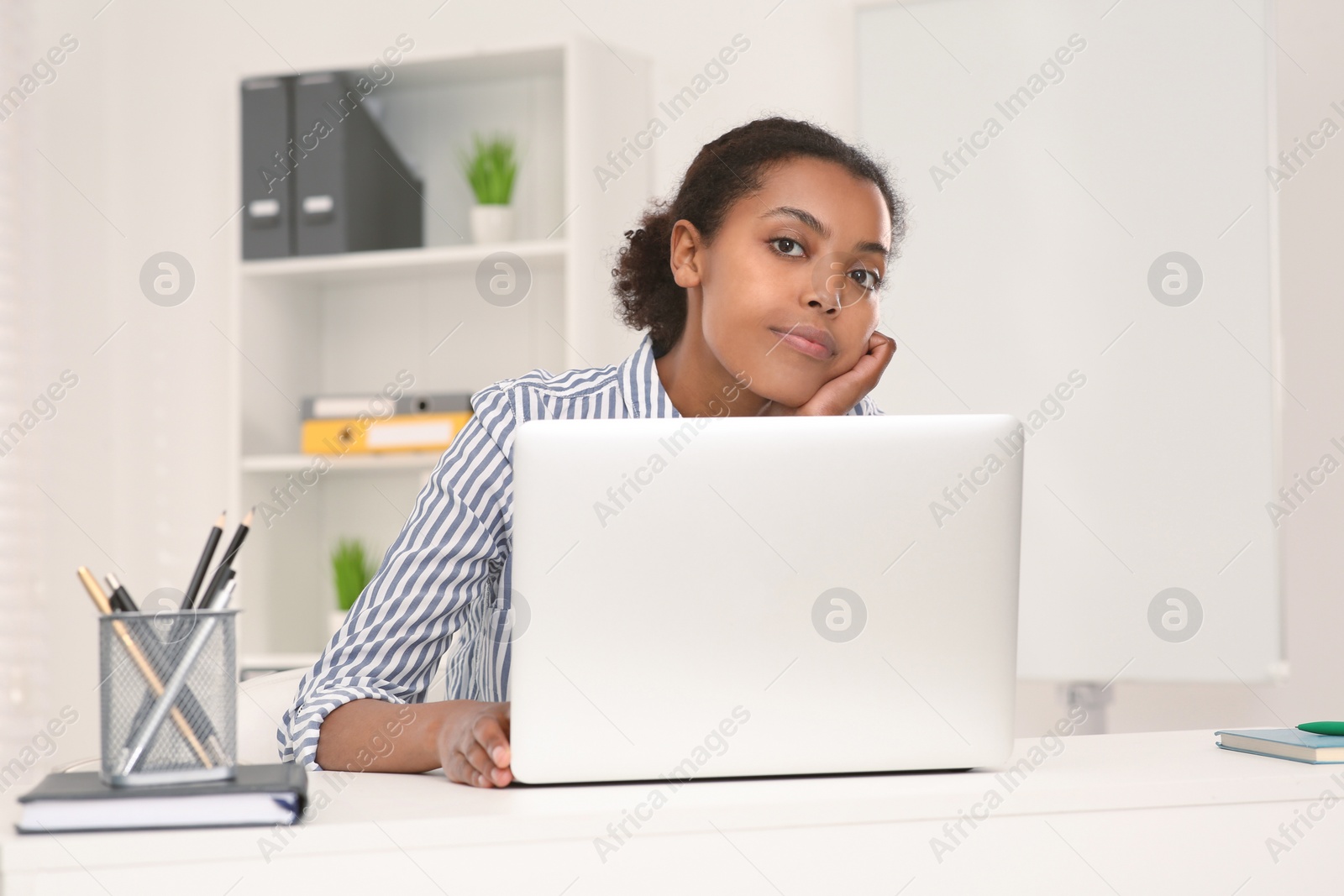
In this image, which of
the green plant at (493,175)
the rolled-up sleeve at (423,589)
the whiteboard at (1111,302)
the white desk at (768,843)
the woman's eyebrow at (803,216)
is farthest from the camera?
the green plant at (493,175)

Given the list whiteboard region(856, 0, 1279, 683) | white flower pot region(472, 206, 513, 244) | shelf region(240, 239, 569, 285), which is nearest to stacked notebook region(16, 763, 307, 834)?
whiteboard region(856, 0, 1279, 683)

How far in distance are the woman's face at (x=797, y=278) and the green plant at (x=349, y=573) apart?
1.64 metres

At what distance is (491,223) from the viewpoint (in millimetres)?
2869

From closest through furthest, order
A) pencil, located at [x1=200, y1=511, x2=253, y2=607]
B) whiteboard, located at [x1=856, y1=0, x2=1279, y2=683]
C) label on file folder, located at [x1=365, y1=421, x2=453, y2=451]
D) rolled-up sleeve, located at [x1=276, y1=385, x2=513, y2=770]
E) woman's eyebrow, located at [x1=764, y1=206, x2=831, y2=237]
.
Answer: pencil, located at [x1=200, y1=511, x2=253, y2=607], rolled-up sleeve, located at [x1=276, y1=385, x2=513, y2=770], woman's eyebrow, located at [x1=764, y1=206, x2=831, y2=237], whiteboard, located at [x1=856, y1=0, x2=1279, y2=683], label on file folder, located at [x1=365, y1=421, x2=453, y2=451]

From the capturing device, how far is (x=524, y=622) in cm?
81

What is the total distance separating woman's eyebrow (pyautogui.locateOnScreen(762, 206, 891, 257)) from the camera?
138cm

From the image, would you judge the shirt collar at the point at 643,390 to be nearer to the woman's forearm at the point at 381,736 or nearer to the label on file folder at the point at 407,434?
the woman's forearm at the point at 381,736

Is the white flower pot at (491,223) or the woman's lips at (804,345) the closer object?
the woman's lips at (804,345)

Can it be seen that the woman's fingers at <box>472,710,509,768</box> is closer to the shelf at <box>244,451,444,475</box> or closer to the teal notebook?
the teal notebook

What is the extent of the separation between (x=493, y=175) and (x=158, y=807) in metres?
2.35

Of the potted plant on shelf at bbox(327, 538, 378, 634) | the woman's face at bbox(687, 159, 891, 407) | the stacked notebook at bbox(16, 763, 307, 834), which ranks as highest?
the woman's face at bbox(687, 159, 891, 407)

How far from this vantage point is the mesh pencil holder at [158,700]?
0.73m

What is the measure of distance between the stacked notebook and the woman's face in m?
0.86

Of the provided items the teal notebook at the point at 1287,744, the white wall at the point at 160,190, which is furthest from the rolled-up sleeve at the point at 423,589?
the white wall at the point at 160,190
